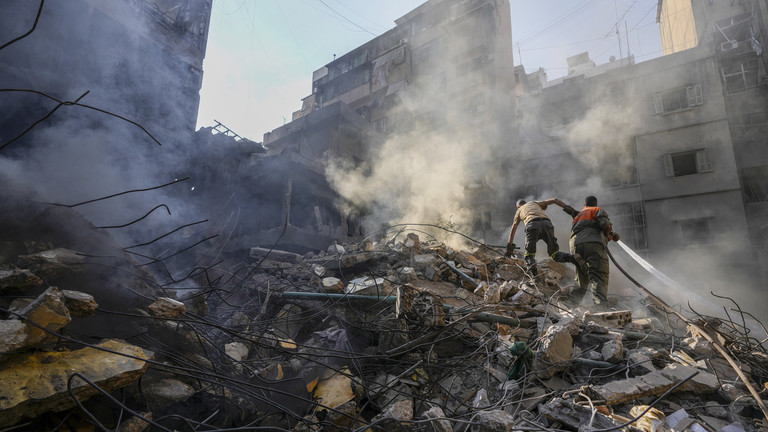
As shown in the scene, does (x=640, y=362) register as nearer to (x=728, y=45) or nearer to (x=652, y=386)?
(x=652, y=386)

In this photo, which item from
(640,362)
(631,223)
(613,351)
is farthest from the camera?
(631,223)

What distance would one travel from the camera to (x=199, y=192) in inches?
421

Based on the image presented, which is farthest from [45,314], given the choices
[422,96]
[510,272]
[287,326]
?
[422,96]

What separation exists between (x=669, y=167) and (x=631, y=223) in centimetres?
298

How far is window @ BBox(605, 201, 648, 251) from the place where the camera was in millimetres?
14367

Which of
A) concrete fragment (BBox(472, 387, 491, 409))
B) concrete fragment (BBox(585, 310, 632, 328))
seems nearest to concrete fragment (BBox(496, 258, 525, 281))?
concrete fragment (BBox(585, 310, 632, 328))

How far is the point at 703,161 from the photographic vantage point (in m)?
13.9

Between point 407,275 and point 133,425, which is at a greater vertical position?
point 407,275

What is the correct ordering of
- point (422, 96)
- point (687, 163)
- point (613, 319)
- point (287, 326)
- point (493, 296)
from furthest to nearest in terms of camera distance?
point (422, 96), point (687, 163), point (287, 326), point (493, 296), point (613, 319)

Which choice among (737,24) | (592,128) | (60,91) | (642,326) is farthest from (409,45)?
(642,326)

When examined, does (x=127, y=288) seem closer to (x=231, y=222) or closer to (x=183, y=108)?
(x=231, y=222)

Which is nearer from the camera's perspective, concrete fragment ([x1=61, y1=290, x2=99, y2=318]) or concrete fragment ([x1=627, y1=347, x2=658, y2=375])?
concrete fragment ([x1=61, y1=290, x2=99, y2=318])

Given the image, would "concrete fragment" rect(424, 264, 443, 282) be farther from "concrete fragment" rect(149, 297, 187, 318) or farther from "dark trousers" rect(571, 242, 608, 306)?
"concrete fragment" rect(149, 297, 187, 318)

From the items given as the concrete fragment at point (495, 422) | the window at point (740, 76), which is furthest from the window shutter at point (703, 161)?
the concrete fragment at point (495, 422)
